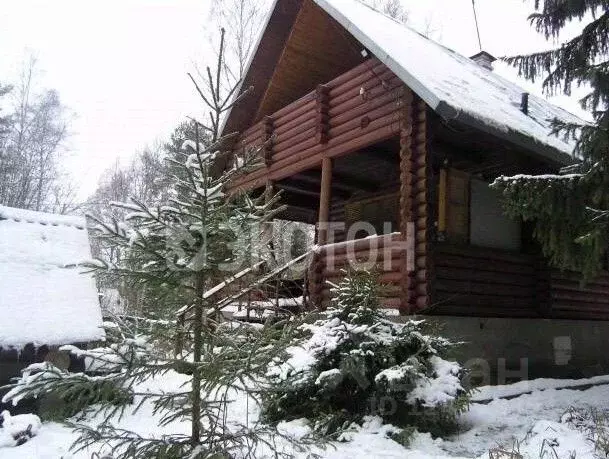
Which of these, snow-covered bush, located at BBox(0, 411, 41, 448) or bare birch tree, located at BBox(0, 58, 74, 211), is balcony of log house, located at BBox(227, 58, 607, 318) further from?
bare birch tree, located at BBox(0, 58, 74, 211)

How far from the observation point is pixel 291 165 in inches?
427

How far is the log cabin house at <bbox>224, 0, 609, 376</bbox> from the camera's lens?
7883 millimetres

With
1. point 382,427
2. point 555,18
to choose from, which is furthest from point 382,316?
point 555,18

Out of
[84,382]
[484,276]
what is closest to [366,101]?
[484,276]

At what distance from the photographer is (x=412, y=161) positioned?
8.09 meters

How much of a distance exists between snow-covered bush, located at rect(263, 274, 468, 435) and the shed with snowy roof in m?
2.47

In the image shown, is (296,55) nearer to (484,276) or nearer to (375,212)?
(375,212)

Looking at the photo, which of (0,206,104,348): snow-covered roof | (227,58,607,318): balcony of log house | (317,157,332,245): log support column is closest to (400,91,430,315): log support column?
(227,58,607,318): balcony of log house

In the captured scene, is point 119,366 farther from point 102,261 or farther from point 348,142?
point 348,142

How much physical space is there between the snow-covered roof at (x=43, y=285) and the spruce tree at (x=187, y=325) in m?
2.37

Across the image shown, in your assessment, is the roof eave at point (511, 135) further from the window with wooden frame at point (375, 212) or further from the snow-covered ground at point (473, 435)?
the window with wooden frame at point (375, 212)

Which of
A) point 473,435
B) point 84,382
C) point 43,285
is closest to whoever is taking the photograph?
point 84,382

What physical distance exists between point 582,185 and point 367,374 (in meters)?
3.36

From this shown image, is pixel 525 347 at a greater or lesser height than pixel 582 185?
lesser
